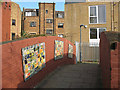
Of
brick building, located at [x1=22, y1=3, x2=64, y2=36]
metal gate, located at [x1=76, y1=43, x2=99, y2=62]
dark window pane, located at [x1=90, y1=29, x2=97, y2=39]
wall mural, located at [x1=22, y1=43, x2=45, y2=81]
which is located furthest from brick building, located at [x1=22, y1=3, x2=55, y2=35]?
wall mural, located at [x1=22, y1=43, x2=45, y2=81]

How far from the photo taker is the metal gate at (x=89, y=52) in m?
19.2

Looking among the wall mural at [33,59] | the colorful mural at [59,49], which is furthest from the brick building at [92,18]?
the wall mural at [33,59]

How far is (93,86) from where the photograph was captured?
289 inches

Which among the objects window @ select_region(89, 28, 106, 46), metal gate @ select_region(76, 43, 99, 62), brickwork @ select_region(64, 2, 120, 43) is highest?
brickwork @ select_region(64, 2, 120, 43)

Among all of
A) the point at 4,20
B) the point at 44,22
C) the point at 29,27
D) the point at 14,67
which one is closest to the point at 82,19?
the point at 4,20

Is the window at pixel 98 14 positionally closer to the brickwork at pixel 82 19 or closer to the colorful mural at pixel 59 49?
the brickwork at pixel 82 19

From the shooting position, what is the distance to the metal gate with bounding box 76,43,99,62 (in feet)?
62.9

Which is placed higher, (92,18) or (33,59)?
(92,18)

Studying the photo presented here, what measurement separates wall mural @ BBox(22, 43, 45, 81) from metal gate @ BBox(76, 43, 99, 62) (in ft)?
38.0

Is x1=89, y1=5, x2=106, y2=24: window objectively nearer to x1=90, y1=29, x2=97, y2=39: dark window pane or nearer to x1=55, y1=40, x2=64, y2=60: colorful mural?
x1=90, y1=29, x2=97, y2=39: dark window pane

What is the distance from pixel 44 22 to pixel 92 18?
21120 millimetres

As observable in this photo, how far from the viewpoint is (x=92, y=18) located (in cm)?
2089

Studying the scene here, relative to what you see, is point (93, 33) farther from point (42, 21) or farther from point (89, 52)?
point (42, 21)

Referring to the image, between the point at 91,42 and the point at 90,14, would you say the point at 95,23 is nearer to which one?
the point at 90,14
